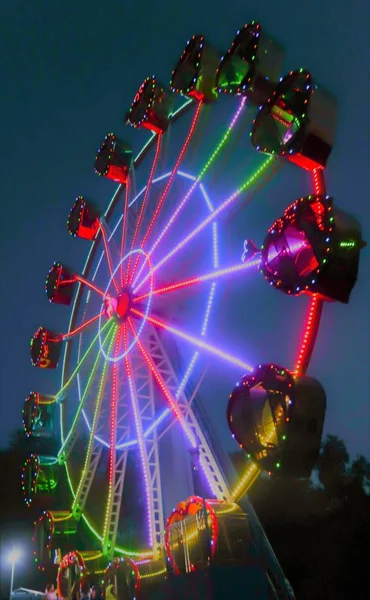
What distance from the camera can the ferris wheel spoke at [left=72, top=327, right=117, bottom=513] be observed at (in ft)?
36.6

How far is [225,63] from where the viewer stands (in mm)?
8617

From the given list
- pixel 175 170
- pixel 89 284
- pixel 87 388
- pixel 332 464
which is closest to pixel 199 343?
pixel 175 170

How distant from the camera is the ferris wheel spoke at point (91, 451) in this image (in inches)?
440

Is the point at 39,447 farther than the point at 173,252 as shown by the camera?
Yes

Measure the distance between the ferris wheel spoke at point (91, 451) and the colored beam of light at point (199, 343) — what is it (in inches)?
65.7

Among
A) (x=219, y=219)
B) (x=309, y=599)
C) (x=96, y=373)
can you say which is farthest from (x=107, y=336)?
(x=309, y=599)

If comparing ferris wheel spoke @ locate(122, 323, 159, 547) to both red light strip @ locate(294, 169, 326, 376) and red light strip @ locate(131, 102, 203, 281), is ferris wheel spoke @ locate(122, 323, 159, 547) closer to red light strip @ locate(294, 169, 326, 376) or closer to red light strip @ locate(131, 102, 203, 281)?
red light strip @ locate(131, 102, 203, 281)

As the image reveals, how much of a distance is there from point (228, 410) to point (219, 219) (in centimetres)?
326

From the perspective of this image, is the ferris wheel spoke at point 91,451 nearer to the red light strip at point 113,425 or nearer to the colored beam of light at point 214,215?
the red light strip at point 113,425

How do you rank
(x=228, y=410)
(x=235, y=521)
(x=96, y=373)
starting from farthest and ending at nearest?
(x=96, y=373) < (x=235, y=521) < (x=228, y=410)

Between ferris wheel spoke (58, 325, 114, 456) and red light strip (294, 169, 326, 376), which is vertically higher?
ferris wheel spoke (58, 325, 114, 456)

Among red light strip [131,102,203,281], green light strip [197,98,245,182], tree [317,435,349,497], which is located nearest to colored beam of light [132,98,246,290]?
green light strip [197,98,245,182]

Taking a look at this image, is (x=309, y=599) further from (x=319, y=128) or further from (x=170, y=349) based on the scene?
(x=319, y=128)

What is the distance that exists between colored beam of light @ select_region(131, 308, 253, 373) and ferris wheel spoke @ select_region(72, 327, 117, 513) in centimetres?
167
